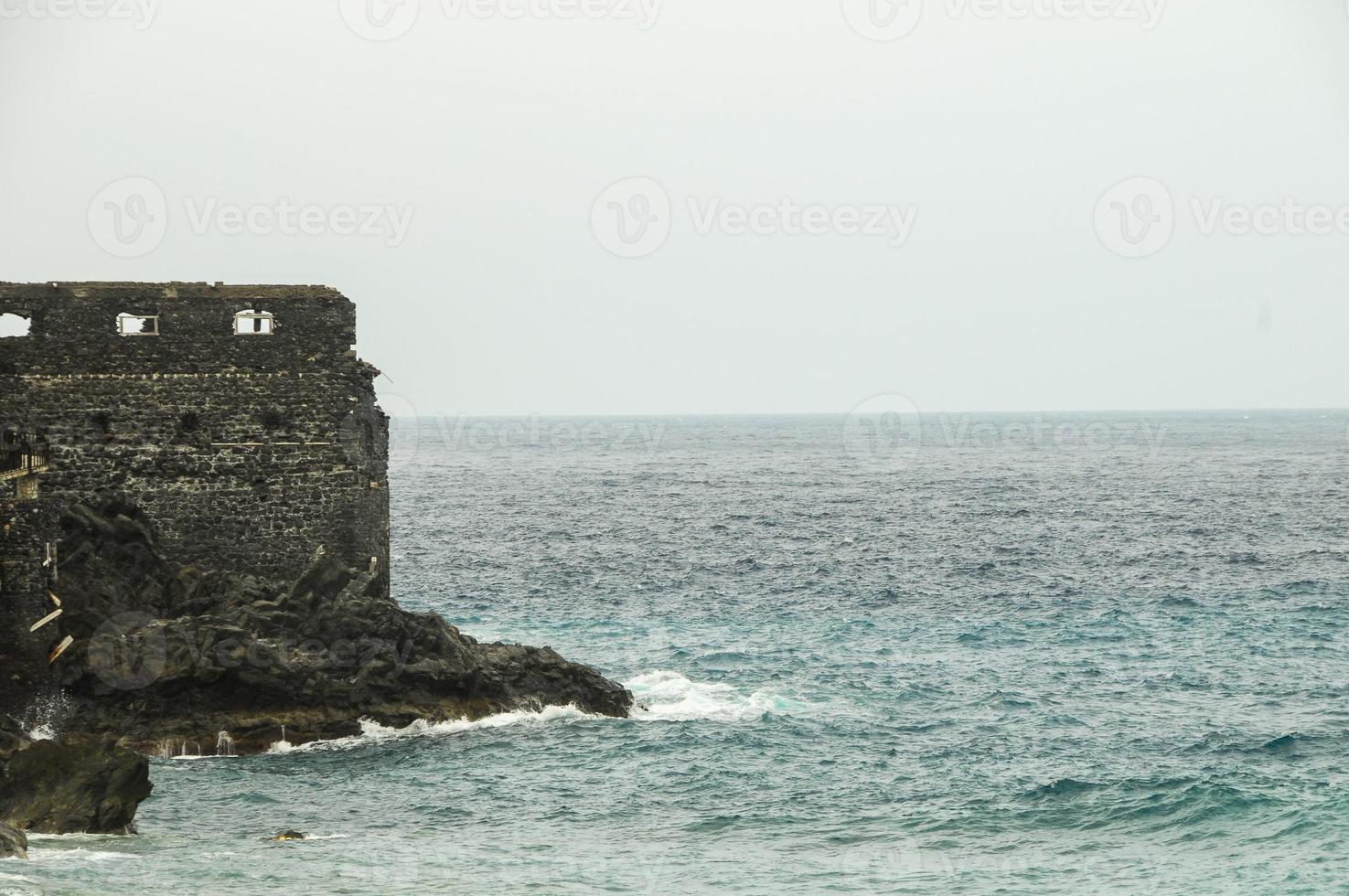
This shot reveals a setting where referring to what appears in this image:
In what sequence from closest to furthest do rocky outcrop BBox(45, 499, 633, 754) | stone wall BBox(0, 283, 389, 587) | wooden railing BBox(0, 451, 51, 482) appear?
1. rocky outcrop BBox(45, 499, 633, 754)
2. wooden railing BBox(0, 451, 51, 482)
3. stone wall BBox(0, 283, 389, 587)

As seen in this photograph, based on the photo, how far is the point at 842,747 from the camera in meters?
30.4

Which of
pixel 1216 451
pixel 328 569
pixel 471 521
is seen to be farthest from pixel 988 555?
pixel 1216 451

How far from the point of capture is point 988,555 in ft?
212

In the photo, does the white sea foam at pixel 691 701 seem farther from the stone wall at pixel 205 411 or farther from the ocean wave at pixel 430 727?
the stone wall at pixel 205 411

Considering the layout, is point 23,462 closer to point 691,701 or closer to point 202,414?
point 202,414

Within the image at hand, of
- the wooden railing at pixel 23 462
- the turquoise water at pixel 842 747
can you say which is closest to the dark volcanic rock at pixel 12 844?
the turquoise water at pixel 842 747

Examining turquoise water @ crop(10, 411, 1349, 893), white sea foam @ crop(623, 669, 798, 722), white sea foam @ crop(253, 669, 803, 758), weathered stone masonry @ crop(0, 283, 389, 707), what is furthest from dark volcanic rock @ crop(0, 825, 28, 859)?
white sea foam @ crop(623, 669, 798, 722)

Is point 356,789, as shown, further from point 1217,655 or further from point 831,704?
point 1217,655

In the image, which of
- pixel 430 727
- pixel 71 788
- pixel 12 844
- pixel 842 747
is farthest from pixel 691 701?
pixel 12 844

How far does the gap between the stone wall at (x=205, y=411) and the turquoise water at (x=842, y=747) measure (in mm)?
5238

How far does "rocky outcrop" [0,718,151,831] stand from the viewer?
23078 millimetres

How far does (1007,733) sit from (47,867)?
1932 centimetres

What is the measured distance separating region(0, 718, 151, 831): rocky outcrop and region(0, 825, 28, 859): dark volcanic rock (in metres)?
1.65

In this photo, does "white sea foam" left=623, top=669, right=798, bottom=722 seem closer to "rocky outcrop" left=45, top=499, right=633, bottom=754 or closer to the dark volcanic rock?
"rocky outcrop" left=45, top=499, right=633, bottom=754
